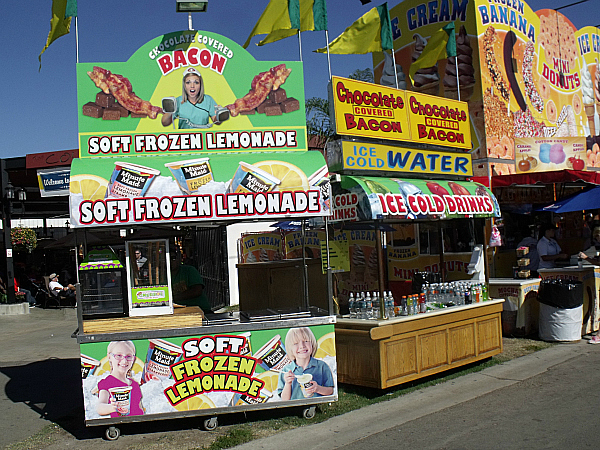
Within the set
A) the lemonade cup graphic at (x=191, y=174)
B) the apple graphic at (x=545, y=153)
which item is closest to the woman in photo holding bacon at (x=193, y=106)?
the lemonade cup graphic at (x=191, y=174)

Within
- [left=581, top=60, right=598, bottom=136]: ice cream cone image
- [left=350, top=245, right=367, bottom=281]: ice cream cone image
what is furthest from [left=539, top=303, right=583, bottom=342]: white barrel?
[left=581, top=60, right=598, bottom=136]: ice cream cone image

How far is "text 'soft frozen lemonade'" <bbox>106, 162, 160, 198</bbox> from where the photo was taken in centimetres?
573

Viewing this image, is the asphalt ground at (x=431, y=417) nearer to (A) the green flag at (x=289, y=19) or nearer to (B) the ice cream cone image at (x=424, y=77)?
(A) the green flag at (x=289, y=19)

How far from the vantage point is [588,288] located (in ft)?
34.2

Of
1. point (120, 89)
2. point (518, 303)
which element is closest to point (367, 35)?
point (120, 89)

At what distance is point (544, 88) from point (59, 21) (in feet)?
45.5

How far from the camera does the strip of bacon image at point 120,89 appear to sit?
20.9 ft

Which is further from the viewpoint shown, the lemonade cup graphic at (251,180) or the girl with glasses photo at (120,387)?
the lemonade cup graphic at (251,180)

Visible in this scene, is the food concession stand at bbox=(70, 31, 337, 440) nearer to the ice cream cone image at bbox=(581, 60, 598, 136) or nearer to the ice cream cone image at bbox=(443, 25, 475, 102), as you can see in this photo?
the ice cream cone image at bbox=(443, 25, 475, 102)

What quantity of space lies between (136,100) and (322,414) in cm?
419

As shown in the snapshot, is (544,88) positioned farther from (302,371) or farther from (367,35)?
(302,371)

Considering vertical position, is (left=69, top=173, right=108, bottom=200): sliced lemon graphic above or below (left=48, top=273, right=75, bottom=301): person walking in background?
above

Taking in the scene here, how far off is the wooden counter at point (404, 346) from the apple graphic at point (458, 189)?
1751mm

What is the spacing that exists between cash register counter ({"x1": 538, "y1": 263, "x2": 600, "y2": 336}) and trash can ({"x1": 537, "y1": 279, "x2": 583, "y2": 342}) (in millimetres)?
439
